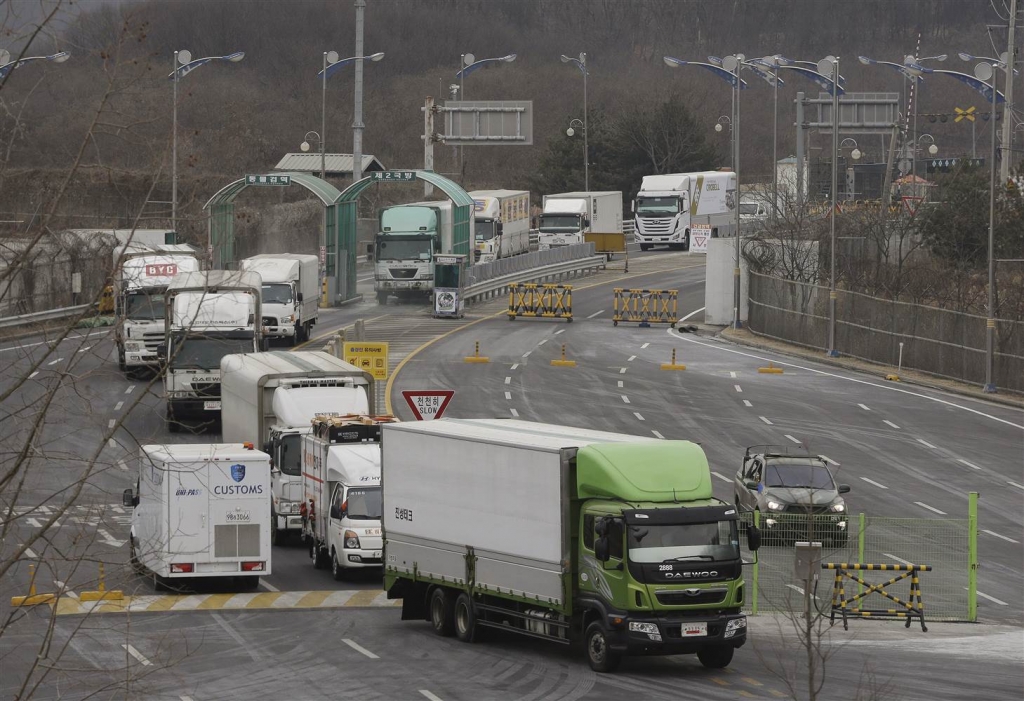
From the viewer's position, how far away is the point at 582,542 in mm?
19141

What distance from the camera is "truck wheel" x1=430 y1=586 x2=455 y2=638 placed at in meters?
21.4

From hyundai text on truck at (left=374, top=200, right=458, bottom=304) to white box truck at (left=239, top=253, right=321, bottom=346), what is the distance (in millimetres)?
13119

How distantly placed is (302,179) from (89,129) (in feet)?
186

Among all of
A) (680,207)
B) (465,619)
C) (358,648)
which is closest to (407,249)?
(680,207)

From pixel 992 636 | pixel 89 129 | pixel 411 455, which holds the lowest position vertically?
pixel 992 636

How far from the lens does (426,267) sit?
6762 cm

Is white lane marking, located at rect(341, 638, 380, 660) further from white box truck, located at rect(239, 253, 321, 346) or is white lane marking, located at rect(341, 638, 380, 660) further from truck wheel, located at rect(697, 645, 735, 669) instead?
white box truck, located at rect(239, 253, 321, 346)

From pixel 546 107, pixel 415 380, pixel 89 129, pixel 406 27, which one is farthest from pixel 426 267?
pixel 406 27

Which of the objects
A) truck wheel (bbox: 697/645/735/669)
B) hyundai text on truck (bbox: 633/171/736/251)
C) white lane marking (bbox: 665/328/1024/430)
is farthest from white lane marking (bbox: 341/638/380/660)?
hyundai text on truck (bbox: 633/171/736/251)

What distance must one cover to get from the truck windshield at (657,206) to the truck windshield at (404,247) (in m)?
26.4

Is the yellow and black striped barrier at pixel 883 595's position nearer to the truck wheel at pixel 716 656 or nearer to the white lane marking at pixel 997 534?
the truck wheel at pixel 716 656

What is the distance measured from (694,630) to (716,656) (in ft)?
2.93

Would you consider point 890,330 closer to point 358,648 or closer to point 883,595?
point 883,595

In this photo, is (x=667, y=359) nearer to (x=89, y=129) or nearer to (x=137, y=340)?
(x=137, y=340)
